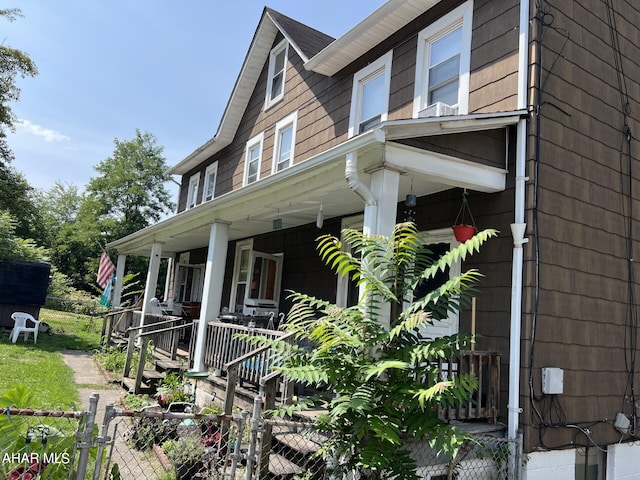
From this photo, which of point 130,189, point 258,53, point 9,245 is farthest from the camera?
point 130,189

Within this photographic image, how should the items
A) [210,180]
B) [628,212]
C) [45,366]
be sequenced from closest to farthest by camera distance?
1. [628,212]
2. [45,366]
3. [210,180]

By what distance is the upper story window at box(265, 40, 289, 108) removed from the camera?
1137cm

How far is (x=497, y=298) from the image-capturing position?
5.20m

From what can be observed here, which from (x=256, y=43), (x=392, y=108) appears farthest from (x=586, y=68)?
(x=256, y=43)

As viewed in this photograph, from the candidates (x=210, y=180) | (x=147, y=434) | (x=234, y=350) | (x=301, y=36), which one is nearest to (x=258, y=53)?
(x=301, y=36)

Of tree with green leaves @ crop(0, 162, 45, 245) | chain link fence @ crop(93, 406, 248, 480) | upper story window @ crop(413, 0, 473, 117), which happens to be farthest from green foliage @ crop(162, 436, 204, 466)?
tree with green leaves @ crop(0, 162, 45, 245)

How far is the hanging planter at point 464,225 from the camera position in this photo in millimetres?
5195

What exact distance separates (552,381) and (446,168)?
2.42 metres

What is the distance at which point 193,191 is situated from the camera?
1534cm

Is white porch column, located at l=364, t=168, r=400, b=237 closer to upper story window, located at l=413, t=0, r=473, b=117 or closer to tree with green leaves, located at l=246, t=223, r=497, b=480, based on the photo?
tree with green leaves, located at l=246, t=223, r=497, b=480

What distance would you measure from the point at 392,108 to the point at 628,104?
3.26 meters

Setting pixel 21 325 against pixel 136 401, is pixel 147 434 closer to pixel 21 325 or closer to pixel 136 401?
pixel 136 401

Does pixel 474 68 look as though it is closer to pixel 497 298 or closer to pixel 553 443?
pixel 497 298

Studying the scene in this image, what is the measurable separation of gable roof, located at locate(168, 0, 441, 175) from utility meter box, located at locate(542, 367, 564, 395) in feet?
17.3
